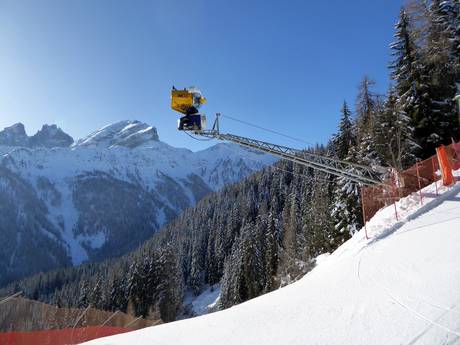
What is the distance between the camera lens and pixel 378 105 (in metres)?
40.2

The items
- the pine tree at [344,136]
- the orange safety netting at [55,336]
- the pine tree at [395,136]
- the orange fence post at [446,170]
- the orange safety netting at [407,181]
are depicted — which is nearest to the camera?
the orange safety netting at [55,336]

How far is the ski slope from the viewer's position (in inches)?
266

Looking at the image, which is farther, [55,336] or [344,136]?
[344,136]

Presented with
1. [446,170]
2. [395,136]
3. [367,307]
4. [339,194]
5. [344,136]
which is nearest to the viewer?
[367,307]

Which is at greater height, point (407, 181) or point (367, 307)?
point (407, 181)

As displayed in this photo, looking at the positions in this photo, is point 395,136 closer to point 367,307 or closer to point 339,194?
point 339,194

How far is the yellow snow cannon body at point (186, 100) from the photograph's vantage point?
60.7 feet

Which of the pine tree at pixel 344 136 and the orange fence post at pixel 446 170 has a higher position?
the pine tree at pixel 344 136

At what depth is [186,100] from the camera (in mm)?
18609

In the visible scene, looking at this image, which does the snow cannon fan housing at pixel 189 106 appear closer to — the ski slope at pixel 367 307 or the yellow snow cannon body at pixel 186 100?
the yellow snow cannon body at pixel 186 100

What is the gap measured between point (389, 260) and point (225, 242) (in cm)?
10078

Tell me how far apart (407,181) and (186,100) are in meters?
12.1

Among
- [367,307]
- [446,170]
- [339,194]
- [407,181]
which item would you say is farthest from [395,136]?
[367,307]

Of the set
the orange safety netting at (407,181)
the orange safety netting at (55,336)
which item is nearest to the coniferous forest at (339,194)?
the orange safety netting at (407,181)
